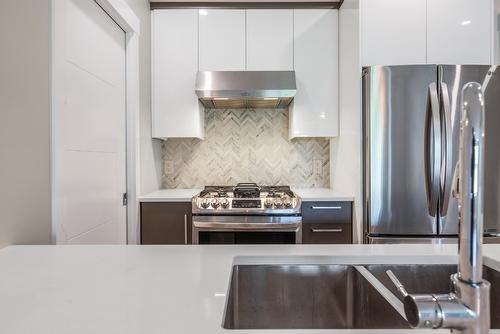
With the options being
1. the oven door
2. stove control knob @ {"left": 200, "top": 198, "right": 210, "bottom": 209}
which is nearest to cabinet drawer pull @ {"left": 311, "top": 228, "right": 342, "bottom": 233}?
the oven door

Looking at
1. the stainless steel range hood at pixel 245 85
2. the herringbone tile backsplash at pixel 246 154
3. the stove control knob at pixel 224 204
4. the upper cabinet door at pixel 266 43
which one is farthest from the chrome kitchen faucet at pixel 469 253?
the herringbone tile backsplash at pixel 246 154

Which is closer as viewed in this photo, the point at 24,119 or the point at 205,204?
the point at 24,119

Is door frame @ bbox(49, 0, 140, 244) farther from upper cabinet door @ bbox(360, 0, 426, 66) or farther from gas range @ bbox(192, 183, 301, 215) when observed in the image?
upper cabinet door @ bbox(360, 0, 426, 66)

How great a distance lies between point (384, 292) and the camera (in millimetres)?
761

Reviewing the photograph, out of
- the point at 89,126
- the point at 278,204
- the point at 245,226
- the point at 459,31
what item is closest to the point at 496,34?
the point at 459,31

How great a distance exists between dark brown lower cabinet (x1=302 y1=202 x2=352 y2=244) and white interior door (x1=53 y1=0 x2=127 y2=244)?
4.30 ft

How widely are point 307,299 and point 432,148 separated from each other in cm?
147

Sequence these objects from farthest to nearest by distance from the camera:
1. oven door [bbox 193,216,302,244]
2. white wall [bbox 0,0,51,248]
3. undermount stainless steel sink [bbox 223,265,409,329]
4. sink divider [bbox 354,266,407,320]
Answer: oven door [bbox 193,216,302,244] → white wall [bbox 0,0,51,248] → undermount stainless steel sink [bbox 223,265,409,329] → sink divider [bbox 354,266,407,320]

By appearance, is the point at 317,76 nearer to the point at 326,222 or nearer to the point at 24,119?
the point at 326,222

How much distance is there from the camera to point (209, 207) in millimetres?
2244

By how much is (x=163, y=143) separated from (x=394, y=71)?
80.2 inches

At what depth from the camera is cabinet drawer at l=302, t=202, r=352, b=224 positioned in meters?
2.31

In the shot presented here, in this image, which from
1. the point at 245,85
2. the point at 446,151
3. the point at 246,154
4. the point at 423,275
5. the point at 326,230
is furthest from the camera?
the point at 246,154

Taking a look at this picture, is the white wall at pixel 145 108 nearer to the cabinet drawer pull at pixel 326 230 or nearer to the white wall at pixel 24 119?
the white wall at pixel 24 119
